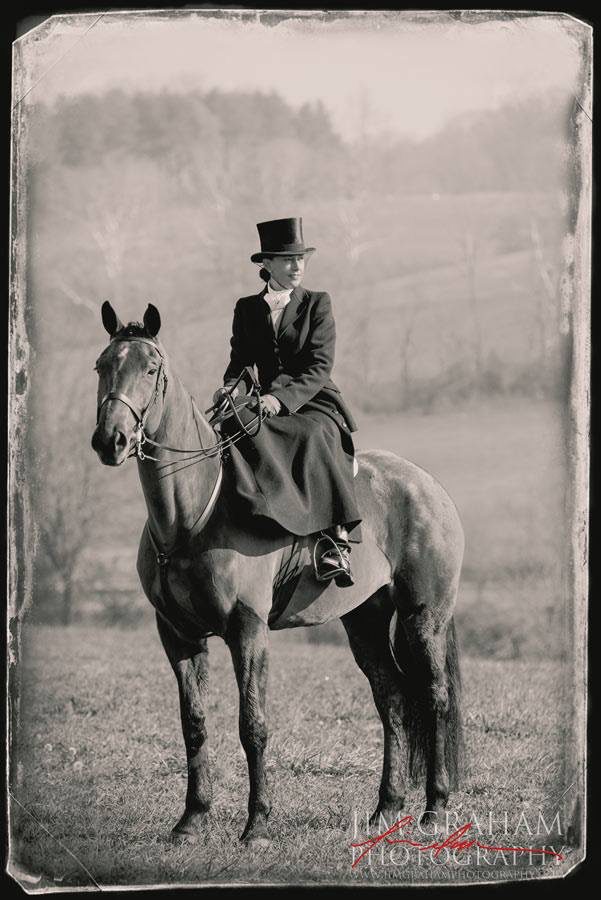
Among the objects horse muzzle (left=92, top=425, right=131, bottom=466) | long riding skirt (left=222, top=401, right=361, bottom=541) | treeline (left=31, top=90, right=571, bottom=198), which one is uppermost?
treeline (left=31, top=90, right=571, bottom=198)

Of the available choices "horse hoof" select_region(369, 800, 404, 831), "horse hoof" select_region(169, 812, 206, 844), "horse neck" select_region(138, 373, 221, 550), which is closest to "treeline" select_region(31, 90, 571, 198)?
"horse neck" select_region(138, 373, 221, 550)

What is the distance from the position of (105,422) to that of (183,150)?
766cm

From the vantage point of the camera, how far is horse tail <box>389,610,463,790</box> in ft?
31.7

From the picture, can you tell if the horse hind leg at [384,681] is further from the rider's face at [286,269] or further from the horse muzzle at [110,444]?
the horse muzzle at [110,444]

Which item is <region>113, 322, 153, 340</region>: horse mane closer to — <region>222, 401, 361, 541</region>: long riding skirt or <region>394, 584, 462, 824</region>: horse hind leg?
<region>222, 401, 361, 541</region>: long riding skirt

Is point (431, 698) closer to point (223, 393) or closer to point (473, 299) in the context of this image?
point (223, 393)

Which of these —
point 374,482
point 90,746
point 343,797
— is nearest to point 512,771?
point 343,797

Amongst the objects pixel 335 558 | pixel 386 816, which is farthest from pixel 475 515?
pixel 335 558

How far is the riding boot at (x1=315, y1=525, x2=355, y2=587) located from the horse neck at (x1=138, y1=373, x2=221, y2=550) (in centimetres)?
90

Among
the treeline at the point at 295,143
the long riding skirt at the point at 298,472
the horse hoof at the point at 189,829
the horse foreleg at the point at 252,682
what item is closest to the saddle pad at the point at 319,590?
the long riding skirt at the point at 298,472

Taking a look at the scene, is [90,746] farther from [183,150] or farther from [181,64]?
[183,150]

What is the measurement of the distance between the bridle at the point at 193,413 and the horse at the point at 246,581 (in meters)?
0.01

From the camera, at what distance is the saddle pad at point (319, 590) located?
8.84 meters
